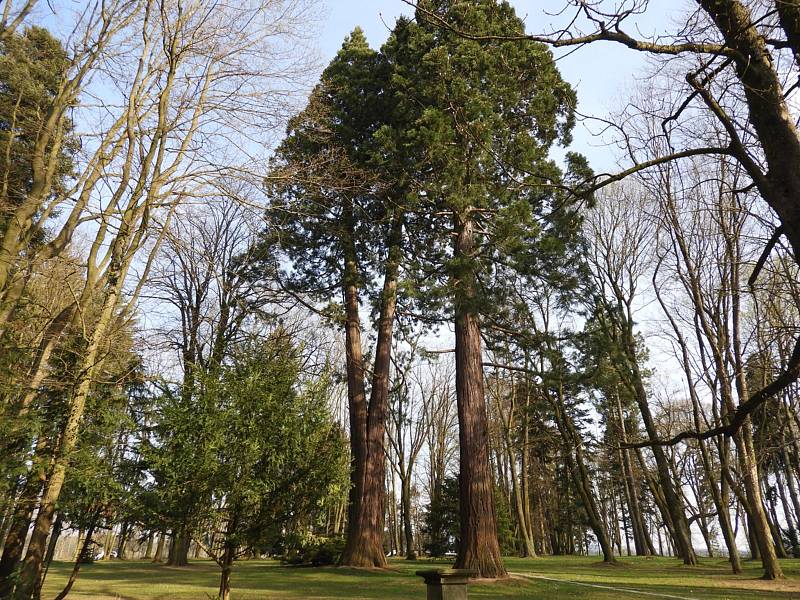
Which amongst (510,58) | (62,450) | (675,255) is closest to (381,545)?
(62,450)

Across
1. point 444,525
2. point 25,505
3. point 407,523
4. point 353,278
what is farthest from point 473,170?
point 407,523

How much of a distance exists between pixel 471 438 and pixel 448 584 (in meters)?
6.26

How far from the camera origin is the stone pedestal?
15.5 feet

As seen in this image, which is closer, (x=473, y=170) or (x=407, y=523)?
(x=473, y=170)

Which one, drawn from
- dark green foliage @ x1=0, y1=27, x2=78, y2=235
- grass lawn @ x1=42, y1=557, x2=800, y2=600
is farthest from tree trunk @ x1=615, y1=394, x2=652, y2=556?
dark green foliage @ x1=0, y1=27, x2=78, y2=235

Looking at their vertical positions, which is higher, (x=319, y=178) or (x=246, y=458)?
(x=319, y=178)

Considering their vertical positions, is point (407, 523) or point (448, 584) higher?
point (407, 523)

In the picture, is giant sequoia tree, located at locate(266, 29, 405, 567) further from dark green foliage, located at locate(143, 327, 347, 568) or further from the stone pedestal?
the stone pedestal

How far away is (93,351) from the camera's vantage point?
220 inches

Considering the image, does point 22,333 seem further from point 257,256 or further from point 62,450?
point 257,256

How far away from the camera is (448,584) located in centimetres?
474

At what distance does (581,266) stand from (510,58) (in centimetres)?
487

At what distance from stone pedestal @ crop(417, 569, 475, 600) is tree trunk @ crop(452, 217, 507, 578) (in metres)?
5.41

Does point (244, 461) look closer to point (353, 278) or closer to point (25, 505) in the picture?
point (25, 505)
